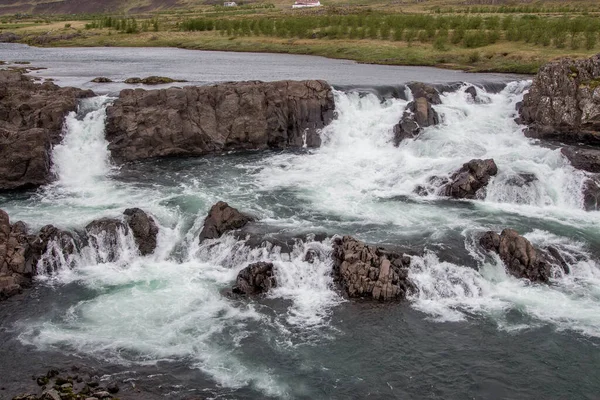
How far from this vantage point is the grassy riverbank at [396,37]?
8306 cm

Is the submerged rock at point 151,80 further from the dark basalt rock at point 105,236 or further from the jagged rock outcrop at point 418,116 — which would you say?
the dark basalt rock at point 105,236

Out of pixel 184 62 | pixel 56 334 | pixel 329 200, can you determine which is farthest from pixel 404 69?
pixel 56 334

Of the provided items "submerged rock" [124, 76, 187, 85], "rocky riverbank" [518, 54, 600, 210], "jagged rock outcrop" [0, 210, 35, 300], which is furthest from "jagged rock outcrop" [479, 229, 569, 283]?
"submerged rock" [124, 76, 187, 85]

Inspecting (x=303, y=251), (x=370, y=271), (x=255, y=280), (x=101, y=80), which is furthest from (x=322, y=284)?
(x=101, y=80)

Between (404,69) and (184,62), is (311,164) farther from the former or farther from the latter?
(184,62)

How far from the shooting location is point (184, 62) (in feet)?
295

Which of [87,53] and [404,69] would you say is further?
[87,53]

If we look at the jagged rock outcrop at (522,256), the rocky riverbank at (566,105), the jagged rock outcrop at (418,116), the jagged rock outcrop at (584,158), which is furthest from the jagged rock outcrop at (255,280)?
the rocky riverbank at (566,105)

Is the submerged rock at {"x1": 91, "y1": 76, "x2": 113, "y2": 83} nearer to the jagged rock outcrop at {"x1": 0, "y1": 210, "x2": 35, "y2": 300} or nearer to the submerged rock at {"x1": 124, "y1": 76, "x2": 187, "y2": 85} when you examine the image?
the submerged rock at {"x1": 124, "y1": 76, "x2": 187, "y2": 85}

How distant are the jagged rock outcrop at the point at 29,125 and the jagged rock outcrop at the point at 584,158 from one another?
40.9m

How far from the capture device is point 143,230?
35812 mm

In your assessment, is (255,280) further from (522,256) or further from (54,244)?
(522,256)

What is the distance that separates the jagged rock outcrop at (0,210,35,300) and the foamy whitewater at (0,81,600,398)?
134cm

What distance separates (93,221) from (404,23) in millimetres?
82477
